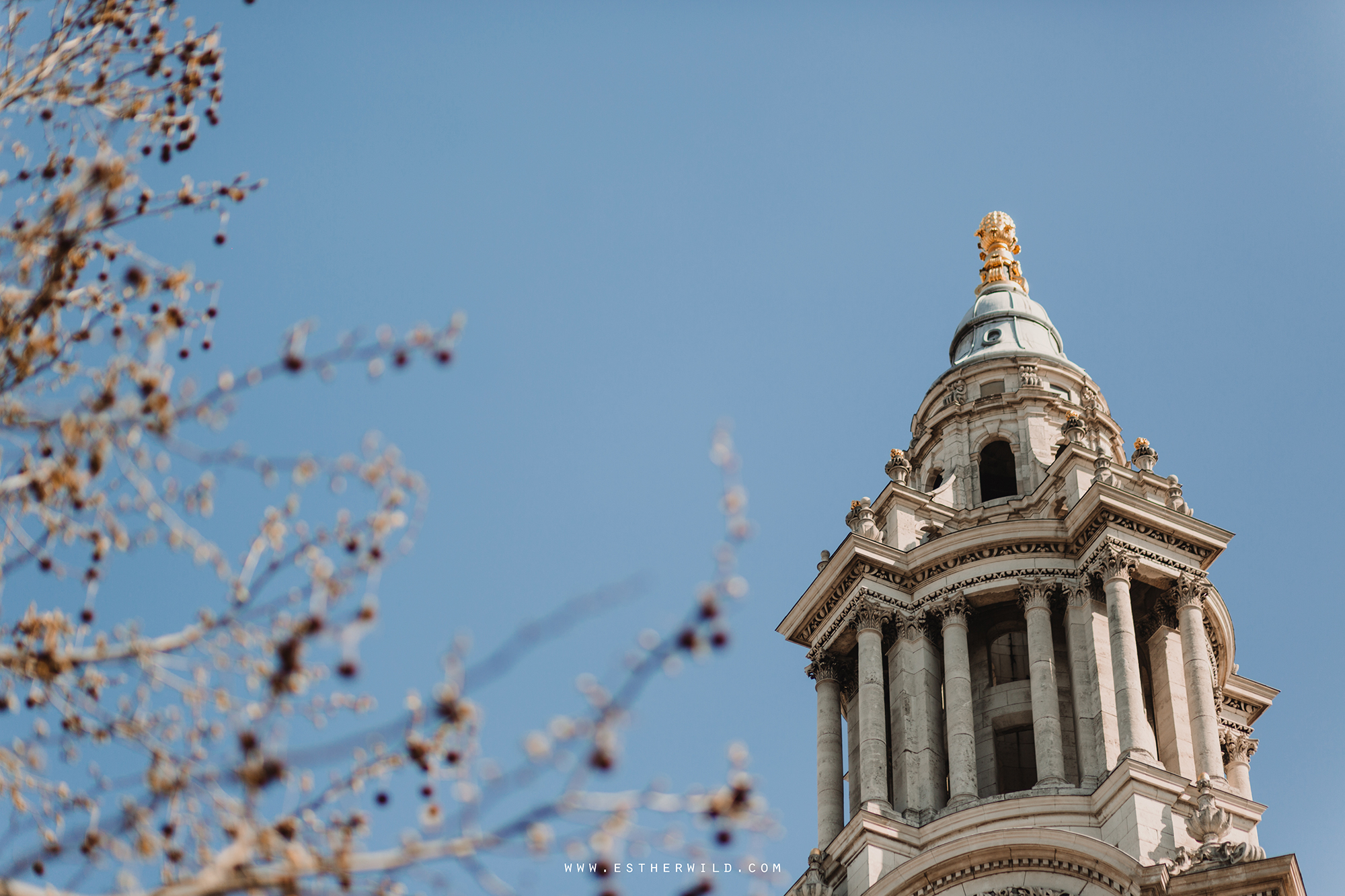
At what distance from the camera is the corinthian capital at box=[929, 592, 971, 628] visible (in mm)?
42562

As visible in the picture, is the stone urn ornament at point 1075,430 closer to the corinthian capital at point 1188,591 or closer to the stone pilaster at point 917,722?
the corinthian capital at point 1188,591

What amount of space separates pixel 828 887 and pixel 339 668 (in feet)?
100

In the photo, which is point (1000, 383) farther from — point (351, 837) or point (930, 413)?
point (351, 837)

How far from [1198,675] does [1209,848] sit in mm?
7043

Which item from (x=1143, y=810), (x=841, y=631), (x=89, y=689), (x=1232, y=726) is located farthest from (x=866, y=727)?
(x=89, y=689)

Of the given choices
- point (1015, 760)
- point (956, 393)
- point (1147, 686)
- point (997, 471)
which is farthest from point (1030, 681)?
point (956, 393)

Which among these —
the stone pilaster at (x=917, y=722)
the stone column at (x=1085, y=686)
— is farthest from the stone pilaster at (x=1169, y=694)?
the stone pilaster at (x=917, y=722)

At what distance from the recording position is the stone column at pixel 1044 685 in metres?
38.9

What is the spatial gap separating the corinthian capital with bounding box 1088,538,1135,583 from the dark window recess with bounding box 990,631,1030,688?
9.09 feet

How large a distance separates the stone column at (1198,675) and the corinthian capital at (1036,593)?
3059 mm

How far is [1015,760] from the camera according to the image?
42125mm

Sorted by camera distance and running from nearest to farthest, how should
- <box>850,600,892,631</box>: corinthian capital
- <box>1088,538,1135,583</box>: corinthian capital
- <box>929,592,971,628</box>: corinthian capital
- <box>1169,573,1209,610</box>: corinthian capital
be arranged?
<box>1088,538,1135,583</box>: corinthian capital < <box>1169,573,1209,610</box>: corinthian capital < <box>929,592,971,628</box>: corinthian capital < <box>850,600,892,631</box>: corinthian capital

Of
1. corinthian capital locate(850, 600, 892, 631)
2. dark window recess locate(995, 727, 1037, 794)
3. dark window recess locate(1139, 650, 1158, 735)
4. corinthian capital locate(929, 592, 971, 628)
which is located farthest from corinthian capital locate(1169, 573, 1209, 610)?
corinthian capital locate(850, 600, 892, 631)

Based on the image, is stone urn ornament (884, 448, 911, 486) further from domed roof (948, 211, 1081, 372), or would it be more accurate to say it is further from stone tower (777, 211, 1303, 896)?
domed roof (948, 211, 1081, 372)
